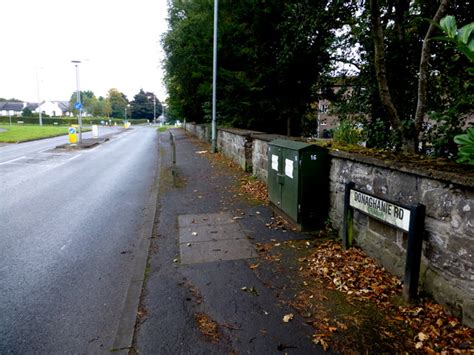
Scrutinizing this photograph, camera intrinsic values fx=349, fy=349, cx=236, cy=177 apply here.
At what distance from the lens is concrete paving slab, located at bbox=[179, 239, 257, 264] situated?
4.84 meters

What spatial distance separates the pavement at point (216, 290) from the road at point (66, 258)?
0.38m

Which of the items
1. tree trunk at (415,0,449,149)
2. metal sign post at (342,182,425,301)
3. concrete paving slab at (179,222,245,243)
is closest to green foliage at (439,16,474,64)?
metal sign post at (342,182,425,301)

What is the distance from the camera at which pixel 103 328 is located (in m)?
3.30

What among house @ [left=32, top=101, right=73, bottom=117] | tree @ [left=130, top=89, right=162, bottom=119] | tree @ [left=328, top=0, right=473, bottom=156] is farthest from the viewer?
house @ [left=32, top=101, right=73, bottom=117]

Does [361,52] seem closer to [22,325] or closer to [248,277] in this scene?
[248,277]

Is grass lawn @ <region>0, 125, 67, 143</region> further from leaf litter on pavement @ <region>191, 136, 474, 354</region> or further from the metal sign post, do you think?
the metal sign post

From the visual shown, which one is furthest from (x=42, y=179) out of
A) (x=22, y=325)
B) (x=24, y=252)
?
(x=22, y=325)

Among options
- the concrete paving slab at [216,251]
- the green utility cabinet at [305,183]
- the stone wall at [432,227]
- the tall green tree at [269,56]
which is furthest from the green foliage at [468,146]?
the tall green tree at [269,56]

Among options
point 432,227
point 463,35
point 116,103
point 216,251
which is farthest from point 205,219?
point 116,103

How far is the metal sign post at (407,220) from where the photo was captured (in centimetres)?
352

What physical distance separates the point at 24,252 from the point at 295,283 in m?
4.00

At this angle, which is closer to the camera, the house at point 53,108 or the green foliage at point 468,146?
the green foliage at point 468,146

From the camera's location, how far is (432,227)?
347 cm

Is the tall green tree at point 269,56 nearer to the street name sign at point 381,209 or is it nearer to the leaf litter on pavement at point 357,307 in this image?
the street name sign at point 381,209
